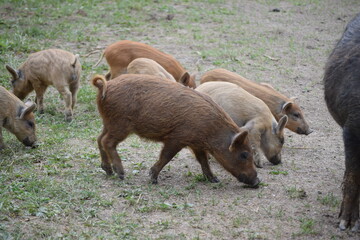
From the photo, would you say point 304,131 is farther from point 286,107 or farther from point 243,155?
point 243,155

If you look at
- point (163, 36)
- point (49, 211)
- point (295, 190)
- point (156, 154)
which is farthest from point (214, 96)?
point (163, 36)

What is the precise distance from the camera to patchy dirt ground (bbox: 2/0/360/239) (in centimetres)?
480

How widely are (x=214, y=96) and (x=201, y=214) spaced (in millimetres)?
2174

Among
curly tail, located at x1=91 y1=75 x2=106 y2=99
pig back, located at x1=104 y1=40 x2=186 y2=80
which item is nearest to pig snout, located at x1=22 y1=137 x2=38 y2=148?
curly tail, located at x1=91 y1=75 x2=106 y2=99

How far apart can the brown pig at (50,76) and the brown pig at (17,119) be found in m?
0.88

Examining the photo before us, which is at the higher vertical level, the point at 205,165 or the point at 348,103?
the point at 348,103

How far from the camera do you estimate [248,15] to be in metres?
13.9

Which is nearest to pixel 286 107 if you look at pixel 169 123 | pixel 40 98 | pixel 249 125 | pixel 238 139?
pixel 249 125

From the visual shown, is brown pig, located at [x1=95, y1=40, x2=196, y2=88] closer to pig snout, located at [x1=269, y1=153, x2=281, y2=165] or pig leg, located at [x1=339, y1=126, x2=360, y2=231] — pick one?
pig snout, located at [x1=269, y1=153, x2=281, y2=165]

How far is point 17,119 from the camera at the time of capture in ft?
22.4

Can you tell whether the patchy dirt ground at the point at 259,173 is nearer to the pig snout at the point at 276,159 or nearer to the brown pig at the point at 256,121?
the pig snout at the point at 276,159

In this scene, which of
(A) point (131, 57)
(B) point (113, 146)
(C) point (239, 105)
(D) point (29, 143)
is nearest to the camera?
(B) point (113, 146)

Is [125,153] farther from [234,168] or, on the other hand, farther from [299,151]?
[299,151]

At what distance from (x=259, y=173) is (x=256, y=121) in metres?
0.67
